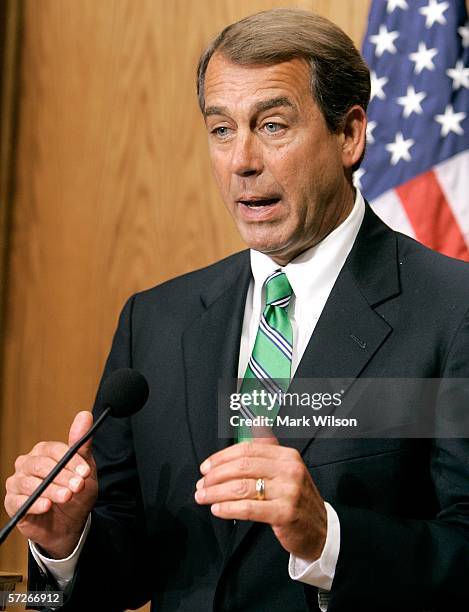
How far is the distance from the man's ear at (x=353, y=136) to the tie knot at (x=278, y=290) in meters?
0.29

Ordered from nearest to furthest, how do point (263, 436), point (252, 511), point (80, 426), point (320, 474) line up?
point (252, 511) < point (263, 436) < point (80, 426) < point (320, 474)

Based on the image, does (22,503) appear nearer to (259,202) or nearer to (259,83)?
(259,202)

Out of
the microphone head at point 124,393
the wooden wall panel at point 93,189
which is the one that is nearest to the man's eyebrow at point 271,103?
the microphone head at point 124,393

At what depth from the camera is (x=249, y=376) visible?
210 cm

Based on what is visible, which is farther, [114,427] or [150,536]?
[114,427]

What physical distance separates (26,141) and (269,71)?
1.58 meters

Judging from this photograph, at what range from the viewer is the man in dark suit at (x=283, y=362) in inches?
69.9

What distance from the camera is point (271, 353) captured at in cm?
209

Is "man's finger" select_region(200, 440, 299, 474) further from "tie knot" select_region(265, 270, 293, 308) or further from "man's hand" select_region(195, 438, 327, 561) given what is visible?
"tie knot" select_region(265, 270, 293, 308)

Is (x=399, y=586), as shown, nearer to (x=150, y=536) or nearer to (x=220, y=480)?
(x=220, y=480)

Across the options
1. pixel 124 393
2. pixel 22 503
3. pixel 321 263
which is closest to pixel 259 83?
pixel 321 263

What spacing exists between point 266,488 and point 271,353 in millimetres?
539

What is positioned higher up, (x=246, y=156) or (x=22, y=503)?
(x=246, y=156)

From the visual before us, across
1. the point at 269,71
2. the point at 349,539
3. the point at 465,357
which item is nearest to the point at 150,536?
the point at 349,539
